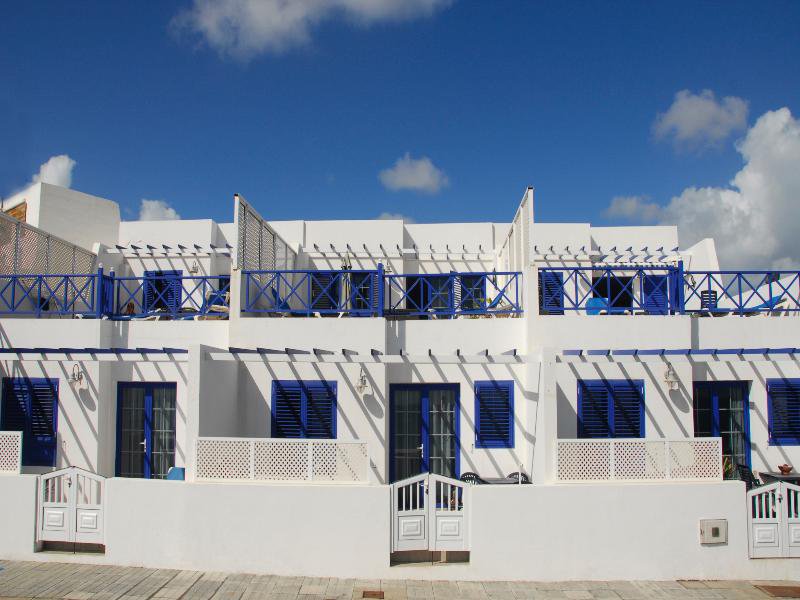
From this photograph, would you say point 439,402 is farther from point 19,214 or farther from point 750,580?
point 19,214

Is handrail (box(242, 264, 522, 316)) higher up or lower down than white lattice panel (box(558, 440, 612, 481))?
higher up

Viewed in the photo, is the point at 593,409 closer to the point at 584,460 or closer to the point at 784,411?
the point at 584,460

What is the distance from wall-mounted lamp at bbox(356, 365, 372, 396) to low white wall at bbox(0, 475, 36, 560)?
5243 mm

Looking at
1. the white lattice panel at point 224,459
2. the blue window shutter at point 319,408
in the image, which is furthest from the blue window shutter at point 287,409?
the white lattice panel at point 224,459

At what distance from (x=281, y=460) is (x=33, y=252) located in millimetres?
9340

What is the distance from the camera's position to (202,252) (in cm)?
1670

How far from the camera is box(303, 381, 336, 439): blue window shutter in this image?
35.0 feet

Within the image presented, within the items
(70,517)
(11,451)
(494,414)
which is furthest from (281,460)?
(11,451)

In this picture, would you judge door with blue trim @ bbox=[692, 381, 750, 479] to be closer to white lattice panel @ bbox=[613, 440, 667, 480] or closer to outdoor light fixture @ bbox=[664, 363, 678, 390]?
outdoor light fixture @ bbox=[664, 363, 678, 390]

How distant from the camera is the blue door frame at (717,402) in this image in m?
11.0

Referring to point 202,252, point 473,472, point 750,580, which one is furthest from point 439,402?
point 202,252

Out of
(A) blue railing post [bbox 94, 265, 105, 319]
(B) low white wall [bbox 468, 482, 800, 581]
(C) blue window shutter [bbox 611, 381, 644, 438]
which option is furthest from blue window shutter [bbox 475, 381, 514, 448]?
(A) blue railing post [bbox 94, 265, 105, 319]

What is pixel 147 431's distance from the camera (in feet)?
35.9

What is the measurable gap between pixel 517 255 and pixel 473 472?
16.3 ft
